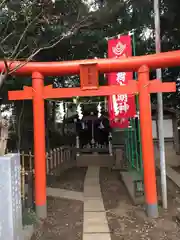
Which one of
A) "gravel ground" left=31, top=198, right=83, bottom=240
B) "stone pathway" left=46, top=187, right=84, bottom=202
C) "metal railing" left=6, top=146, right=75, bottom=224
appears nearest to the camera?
"gravel ground" left=31, top=198, right=83, bottom=240

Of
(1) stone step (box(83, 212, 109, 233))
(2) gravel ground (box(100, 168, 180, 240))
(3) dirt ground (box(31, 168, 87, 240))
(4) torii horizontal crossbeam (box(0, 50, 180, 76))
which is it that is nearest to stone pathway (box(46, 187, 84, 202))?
(3) dirt ground (box(31, 168, 87, 240))

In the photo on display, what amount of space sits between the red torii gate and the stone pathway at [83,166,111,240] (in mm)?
1092

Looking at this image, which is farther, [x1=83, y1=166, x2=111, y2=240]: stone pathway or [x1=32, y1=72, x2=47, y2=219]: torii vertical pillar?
[x1=32, y1=72, x2=47, y2=219]: torii vertical pillar

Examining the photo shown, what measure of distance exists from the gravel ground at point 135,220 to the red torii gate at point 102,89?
1.25ft

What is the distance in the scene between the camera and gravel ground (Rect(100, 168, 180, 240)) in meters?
5.86

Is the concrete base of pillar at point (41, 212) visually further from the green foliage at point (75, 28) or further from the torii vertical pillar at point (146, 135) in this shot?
the green foliage at point (75, 28)

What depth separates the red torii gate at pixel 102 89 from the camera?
709 cm

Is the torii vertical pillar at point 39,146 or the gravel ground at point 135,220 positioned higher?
the torii vertical pillar at point 39,146

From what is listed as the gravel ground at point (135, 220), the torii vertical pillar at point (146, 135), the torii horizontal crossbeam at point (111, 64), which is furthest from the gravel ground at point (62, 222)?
the torii horizontal crossbeam at point (111, 64)

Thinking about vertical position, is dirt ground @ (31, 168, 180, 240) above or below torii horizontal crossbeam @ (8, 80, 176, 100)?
below

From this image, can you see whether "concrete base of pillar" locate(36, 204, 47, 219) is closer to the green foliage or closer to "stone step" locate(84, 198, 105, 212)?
"stone step" locate(84, 198, 105, 212)

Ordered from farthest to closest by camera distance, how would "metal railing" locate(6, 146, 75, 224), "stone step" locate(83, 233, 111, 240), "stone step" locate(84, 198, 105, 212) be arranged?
"stone step" locate(84, 198, 105, 212) → "metal railing" locate(6, 146, 75, 224) → "stone step" locate(83, 233, 111, 240)

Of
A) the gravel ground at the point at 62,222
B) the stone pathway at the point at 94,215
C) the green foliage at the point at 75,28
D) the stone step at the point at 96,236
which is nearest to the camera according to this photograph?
the stone step at the point at 96,236

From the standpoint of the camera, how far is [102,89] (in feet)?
24.0
